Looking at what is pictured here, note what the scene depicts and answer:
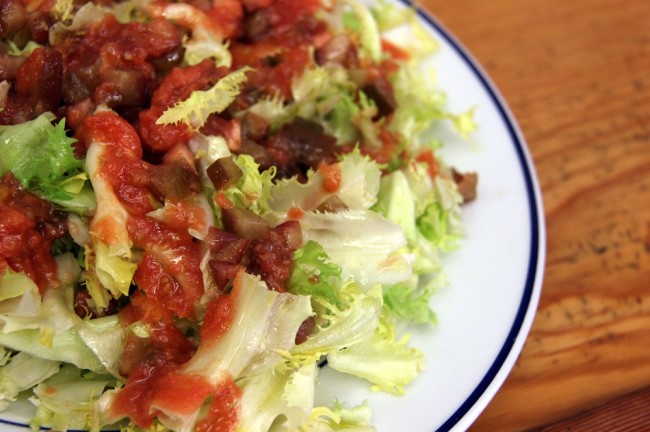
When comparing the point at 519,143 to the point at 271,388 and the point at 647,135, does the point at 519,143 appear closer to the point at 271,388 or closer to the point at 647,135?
the point at 647,135

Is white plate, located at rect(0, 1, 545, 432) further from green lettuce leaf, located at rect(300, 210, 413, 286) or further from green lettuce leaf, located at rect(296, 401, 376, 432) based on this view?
green lettuce leaf, located at rect(300, 210, 413, 286)

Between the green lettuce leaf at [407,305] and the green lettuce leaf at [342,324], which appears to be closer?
the green lettuce leaf at [342,324]

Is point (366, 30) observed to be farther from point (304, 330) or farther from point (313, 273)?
point (304, 330)

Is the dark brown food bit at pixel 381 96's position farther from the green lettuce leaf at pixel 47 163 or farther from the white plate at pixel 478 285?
the green lettuce leaf at pixel 47 163

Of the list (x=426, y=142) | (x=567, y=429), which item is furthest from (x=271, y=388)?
(x=426, y=142)

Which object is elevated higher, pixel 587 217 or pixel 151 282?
pixel 151 282

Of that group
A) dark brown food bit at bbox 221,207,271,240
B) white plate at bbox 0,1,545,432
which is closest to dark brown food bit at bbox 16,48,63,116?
dark brown food bit at bbox 221,207,271,240

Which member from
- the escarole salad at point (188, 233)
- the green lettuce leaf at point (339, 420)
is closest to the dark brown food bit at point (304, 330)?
the escarole salad at point (188, 233)
